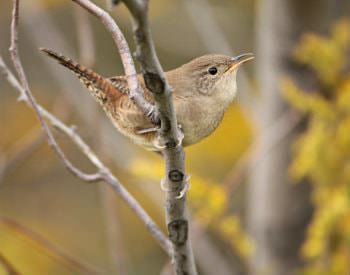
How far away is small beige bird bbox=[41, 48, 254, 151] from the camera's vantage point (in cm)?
241

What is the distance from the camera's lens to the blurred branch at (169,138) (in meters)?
1.56

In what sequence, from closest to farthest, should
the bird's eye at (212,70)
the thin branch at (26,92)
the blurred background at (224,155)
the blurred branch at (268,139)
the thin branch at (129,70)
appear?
the thin branch at (129,70)
the thin branch at (26,92)
the bird's eye at (212,70)
the blurred background at (224,155)
the blurred branch at (268,139)

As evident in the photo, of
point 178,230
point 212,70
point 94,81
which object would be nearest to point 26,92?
point 94,81

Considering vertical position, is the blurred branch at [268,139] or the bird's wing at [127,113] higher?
the bird's wing at [127,113]

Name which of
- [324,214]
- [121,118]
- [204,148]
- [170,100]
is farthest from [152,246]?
[170,100]

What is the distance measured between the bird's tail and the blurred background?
0.58 m

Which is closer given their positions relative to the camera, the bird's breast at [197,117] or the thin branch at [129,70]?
the thin branch at [129,70]

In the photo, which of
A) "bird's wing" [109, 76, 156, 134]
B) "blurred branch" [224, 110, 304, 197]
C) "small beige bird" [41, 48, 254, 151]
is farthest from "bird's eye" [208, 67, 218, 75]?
"blurred branch" [224, 110, 304, 197]

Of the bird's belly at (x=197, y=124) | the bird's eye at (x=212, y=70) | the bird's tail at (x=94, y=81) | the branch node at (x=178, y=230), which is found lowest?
the branch node at (x=178, y=230)

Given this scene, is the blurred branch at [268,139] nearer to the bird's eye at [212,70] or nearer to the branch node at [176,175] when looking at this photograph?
the bird's eye at [212,70]

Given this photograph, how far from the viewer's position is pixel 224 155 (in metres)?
6.15

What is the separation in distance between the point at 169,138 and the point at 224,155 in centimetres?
422

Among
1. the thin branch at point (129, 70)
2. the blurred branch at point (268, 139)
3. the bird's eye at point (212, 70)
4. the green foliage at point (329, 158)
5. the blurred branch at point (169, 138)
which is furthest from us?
the blurred branch at point (268, 139)

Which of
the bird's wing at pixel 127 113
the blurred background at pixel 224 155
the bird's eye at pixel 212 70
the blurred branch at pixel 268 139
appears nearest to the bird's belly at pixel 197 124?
the bird's wing at pixel 127 113
